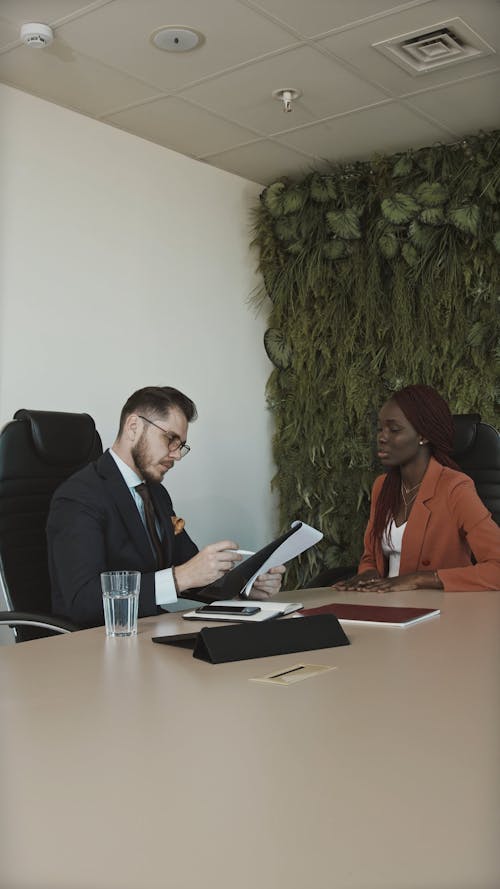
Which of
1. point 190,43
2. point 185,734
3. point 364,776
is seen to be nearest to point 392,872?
point 364,776

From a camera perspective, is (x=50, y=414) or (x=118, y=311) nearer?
(x=50, y=414)

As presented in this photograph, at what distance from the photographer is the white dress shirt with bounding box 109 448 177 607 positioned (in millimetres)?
2365

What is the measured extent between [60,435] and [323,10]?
5.68ft

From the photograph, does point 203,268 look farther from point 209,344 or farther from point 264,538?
point 264,538

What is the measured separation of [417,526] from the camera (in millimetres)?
3215

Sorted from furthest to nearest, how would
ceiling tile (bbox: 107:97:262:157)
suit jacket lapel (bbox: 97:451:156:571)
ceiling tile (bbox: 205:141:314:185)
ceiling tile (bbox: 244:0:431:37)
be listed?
ceiling tile (bbox: 205:141:314:185) < ceiling tile (bbox: 107:97:262:157) < ceiling tile (bbox: 244:0:431:37) < suit jacket lapel (bbox: 97:451:156:571)

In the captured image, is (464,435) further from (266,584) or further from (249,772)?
(249,772)

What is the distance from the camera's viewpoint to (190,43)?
3.46 meters

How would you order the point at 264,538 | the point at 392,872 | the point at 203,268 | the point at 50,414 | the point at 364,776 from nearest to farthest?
the point at 392,872, the point at 364,776, the point at 50,414, the point at 203,268, the point at 264,538

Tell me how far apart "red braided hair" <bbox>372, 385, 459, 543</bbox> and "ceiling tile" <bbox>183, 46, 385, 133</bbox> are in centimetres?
132

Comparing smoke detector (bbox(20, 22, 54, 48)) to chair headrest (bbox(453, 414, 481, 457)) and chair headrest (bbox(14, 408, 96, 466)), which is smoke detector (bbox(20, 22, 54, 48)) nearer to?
chair headrest (bbox(14, 408, 96, 466))

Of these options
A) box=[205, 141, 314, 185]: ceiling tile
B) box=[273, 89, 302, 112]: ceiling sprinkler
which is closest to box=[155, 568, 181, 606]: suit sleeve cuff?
box=[273, 89, 302, 112]: ceiling sprinkler

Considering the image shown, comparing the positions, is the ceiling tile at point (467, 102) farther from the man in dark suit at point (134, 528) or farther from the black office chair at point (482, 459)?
the man in dark suit at point (134, 528)

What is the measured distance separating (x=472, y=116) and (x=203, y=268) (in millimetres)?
1523
